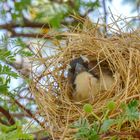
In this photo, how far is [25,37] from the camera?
9.40 feet

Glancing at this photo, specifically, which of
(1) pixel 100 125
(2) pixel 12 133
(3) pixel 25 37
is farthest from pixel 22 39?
(1) pixel 100 125

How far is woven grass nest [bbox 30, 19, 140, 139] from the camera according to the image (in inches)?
65.6

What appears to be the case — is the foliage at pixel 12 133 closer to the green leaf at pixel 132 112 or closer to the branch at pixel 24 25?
the green leaf at pixel 132 112

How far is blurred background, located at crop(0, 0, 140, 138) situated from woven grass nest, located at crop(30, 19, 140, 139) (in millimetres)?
43

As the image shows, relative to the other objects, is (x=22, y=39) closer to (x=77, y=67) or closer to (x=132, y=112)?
(x=77, y=67)

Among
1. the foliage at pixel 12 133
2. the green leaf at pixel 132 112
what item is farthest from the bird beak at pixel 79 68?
the green leaf at pixel 132 112

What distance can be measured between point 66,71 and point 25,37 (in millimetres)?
994

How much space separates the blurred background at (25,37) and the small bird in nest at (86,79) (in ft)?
0.38

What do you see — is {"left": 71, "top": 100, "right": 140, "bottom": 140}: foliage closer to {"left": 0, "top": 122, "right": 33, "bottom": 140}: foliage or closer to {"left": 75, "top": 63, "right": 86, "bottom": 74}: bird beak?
{"left": 0, "top": 122, "right": 33, "bottom": 140}: foliage

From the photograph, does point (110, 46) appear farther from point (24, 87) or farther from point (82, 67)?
point (24, 87)

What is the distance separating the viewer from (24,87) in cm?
199

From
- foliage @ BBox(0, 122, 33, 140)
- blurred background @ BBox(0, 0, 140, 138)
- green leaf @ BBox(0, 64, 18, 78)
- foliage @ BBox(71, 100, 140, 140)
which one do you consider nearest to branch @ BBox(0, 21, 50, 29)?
blurred background @ BBox(0, 0, 140, 138)

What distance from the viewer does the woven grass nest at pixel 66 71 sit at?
1.67 meters

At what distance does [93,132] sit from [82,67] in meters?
0.61
